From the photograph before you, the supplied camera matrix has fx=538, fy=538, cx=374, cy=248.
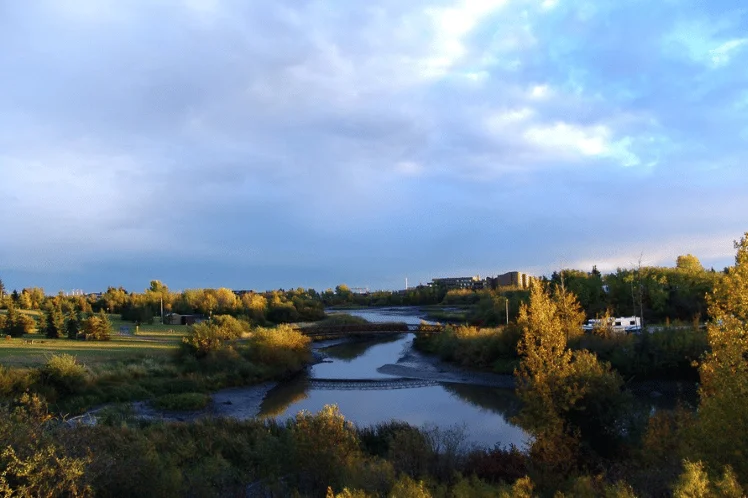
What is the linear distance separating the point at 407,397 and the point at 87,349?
2451 cm

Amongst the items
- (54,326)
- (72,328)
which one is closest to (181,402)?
(72,328)

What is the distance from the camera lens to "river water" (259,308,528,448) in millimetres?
25188

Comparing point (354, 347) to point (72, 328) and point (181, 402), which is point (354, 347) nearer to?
point (72, 328)

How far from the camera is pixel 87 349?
4006 centimetres

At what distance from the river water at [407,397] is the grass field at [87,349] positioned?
11316 mm

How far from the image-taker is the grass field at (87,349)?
33.0m

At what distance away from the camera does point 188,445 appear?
51.1 feet

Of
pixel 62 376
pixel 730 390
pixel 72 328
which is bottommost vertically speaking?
pixel 62 376

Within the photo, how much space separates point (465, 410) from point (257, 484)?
19.3 metres

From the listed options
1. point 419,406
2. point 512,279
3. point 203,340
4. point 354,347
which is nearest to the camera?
point 419,406

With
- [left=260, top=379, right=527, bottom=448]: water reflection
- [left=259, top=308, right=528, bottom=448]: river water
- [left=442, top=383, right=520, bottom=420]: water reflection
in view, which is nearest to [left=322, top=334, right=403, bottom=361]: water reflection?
[left=259, top=308, right=528, bottom=448]: river water

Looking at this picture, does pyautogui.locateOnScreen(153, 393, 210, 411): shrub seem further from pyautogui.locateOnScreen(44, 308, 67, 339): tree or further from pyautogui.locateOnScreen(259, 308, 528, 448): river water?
pyautogui.locateOnScreen(44, 308, 67, 339): tree

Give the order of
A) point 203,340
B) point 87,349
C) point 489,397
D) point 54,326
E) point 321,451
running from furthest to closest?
point 54,326 < point 87,349 < point 203,340 < point 489,397 < point 321,451

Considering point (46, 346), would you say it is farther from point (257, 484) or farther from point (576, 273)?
point (576, 273)
